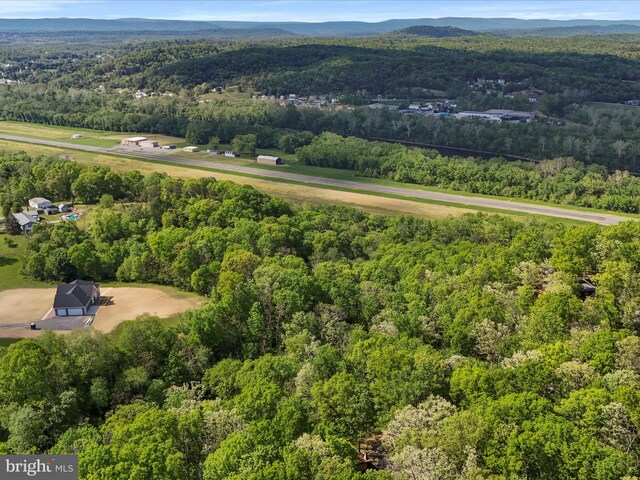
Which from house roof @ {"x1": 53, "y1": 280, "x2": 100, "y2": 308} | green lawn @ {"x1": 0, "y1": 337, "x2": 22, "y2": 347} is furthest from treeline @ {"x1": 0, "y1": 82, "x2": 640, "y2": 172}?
green lawn @ {"x1": 0, "y1": 337, "x2": 22, "y2": 347}

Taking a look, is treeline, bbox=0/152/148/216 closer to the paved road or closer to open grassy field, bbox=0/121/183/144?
the paved road

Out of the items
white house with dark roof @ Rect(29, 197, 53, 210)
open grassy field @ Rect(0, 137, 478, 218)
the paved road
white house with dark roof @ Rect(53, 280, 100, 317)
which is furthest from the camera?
open grassy field @ Rect(0, 137, 478, 218)

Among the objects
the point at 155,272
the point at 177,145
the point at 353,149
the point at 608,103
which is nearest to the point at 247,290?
the point at 155,272

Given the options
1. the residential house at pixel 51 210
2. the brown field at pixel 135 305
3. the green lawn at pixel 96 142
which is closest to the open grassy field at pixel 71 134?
the green lawn at pixel 96 142

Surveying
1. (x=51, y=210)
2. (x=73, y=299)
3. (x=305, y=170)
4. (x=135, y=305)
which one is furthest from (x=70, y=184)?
(x=135, y=305)

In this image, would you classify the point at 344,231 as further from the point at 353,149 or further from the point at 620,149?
the point at 620,149

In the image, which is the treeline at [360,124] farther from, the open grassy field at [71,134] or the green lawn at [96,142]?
the green lawn at [96,142]
